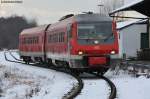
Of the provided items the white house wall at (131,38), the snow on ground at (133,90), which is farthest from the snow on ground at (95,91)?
the white house wall at (131,38)

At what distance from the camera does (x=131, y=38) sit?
5359 centimetres

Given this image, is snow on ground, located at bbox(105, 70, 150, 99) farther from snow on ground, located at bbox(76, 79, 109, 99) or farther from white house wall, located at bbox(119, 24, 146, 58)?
white house wall, located at bbox(119, 24, 146, 58)

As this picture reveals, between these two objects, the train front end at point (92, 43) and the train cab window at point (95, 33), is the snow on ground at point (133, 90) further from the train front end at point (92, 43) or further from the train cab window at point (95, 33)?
the train cab window at point (95, 33)

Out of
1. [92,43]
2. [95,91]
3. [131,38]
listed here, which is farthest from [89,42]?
[131,38]

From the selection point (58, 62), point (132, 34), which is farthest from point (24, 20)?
point (58, 62)

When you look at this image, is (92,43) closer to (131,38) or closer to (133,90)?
(133,90)

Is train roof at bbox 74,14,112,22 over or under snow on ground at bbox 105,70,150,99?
over

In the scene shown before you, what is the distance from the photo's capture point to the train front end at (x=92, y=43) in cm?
2294

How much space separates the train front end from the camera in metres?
22.9

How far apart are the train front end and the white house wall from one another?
29.7 meters

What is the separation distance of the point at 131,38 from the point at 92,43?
3067cm

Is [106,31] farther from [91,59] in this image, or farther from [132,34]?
[132,34]

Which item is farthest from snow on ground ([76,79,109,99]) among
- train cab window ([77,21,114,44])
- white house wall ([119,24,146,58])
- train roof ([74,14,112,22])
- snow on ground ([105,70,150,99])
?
white house wall ([119,24,146,58])

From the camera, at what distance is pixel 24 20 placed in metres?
145
